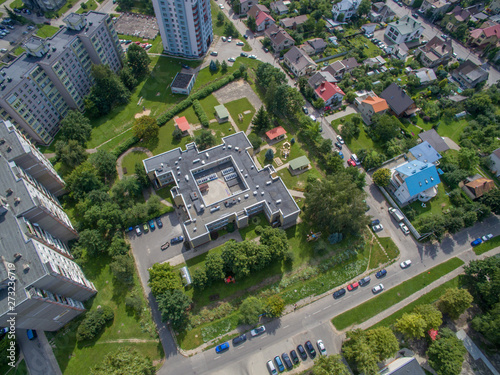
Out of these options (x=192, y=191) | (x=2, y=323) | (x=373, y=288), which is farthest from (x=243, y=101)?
(x=2, y=323)

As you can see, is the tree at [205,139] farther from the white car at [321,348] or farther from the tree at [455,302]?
the tree at [455,302]

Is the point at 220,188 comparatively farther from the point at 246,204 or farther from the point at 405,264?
the point at 405,264

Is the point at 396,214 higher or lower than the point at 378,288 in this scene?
higher

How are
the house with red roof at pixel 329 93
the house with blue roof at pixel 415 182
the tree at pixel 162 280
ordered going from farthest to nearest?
the house with red roof at pixel 329 93 < the house with blue roof at pixel 415 182 < the tree at pixel 162 280

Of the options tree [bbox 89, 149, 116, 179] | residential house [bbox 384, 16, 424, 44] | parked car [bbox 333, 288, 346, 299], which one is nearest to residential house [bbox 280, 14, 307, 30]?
residential house [bbox 384, 16, 424, 44]

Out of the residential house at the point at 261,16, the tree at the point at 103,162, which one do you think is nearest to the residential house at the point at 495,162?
the residential house at the point at 261,16

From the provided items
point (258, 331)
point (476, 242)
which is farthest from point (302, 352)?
point (476, 242)

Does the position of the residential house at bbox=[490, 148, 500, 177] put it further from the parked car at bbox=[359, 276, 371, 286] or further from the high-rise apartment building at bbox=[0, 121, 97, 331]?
the high-rise apartment building at bbox=[0, 121, 97, 331]
